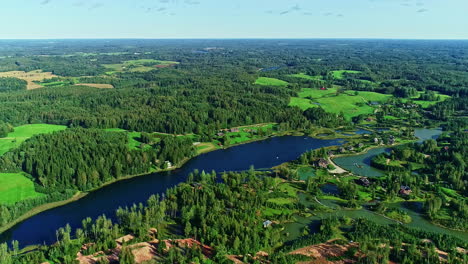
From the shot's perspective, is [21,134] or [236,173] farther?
[21,134]

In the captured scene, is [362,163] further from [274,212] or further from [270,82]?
[270,82]

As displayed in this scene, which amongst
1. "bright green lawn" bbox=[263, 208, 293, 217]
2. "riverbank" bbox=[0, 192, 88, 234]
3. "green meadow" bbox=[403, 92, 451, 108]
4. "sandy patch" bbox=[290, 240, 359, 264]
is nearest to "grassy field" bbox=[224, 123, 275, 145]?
"bright green lawn" bbox=[263, 208, 293, 217]

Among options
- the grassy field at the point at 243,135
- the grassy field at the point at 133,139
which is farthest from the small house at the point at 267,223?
the grassy field at the point at 133,139

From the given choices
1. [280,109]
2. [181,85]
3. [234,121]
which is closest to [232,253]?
[234,121]

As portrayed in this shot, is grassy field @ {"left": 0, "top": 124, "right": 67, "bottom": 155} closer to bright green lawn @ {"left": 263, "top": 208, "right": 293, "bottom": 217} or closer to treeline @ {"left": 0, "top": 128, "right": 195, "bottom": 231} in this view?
treeline @ {"left": 0, "top": 128, "right": 195, "bottom": 231}

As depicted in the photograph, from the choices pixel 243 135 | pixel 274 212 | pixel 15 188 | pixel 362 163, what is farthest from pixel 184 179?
pixel 362 163
